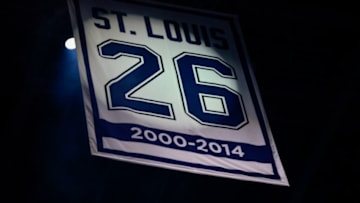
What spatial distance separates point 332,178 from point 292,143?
3.56ft

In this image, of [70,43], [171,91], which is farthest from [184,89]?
[70,43]

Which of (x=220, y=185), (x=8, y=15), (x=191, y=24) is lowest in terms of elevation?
(x=220, y=185)

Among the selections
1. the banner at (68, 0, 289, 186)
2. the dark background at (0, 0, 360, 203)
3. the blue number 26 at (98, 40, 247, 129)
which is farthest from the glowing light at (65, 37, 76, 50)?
the blue number 26 at (98, 40, 247, 129)

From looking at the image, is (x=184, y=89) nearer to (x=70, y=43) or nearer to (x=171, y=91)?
(x=171, y=91)

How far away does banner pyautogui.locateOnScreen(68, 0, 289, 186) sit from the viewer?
4.98m

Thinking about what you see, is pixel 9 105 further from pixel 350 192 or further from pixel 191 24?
pixel 350 192

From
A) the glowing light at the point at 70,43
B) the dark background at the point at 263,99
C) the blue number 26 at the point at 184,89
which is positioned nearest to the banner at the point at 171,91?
the blue number 26 at the point at 184,89

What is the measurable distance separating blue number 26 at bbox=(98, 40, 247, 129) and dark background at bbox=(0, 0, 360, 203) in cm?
196

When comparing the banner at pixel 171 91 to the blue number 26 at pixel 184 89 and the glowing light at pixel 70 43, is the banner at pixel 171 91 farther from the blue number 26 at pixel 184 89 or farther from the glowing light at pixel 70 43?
the glowing light at pixel 70 43

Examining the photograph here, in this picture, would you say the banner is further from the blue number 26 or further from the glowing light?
the glowing light

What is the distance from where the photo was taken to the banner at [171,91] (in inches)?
196

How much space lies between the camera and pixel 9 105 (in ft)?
28.7

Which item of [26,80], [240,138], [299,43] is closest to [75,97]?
[26,80]

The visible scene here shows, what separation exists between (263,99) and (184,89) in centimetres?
360
